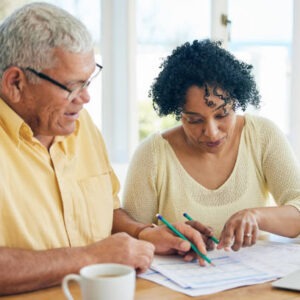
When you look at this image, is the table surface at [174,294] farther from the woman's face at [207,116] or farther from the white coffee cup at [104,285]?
the woman's face at [207,116]

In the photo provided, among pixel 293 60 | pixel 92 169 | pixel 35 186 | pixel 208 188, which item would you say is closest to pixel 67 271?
pixel 35 186

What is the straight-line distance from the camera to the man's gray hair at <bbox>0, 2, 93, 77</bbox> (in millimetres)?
1422

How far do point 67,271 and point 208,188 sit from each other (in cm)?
80

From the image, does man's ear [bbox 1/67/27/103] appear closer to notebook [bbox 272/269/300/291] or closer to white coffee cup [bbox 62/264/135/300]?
white coffee cup [bbox 62/264/135/300]

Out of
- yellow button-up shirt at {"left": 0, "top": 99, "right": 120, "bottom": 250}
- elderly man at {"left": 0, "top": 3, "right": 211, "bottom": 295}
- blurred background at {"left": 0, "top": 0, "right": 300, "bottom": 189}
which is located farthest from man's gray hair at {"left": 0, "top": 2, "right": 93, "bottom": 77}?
blurred background at {"left": 0, "top": 0, "right": 300, "bottom": 189}

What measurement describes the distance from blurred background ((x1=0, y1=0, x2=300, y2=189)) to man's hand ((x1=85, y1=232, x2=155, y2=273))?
1820mm

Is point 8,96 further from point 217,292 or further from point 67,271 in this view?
point 217,292

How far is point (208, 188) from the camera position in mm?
2002

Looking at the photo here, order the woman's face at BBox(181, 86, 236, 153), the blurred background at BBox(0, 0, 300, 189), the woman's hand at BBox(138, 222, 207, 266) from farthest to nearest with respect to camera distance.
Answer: the blurred background at BBox(0, 0, 300, 189), the woman's face at BBox(181, 86, 236, 153), the woman's hand at BBox(138, 222, 207, 266)

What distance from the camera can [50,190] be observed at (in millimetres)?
1528

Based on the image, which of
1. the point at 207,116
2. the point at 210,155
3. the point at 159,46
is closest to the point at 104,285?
the point at 207,116

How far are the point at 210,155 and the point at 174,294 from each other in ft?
2.80

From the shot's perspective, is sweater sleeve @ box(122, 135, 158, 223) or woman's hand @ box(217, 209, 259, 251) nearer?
woman's hand @ box(217, 209, 259, 251)

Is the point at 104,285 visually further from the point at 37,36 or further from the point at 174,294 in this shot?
the point at 37,36
